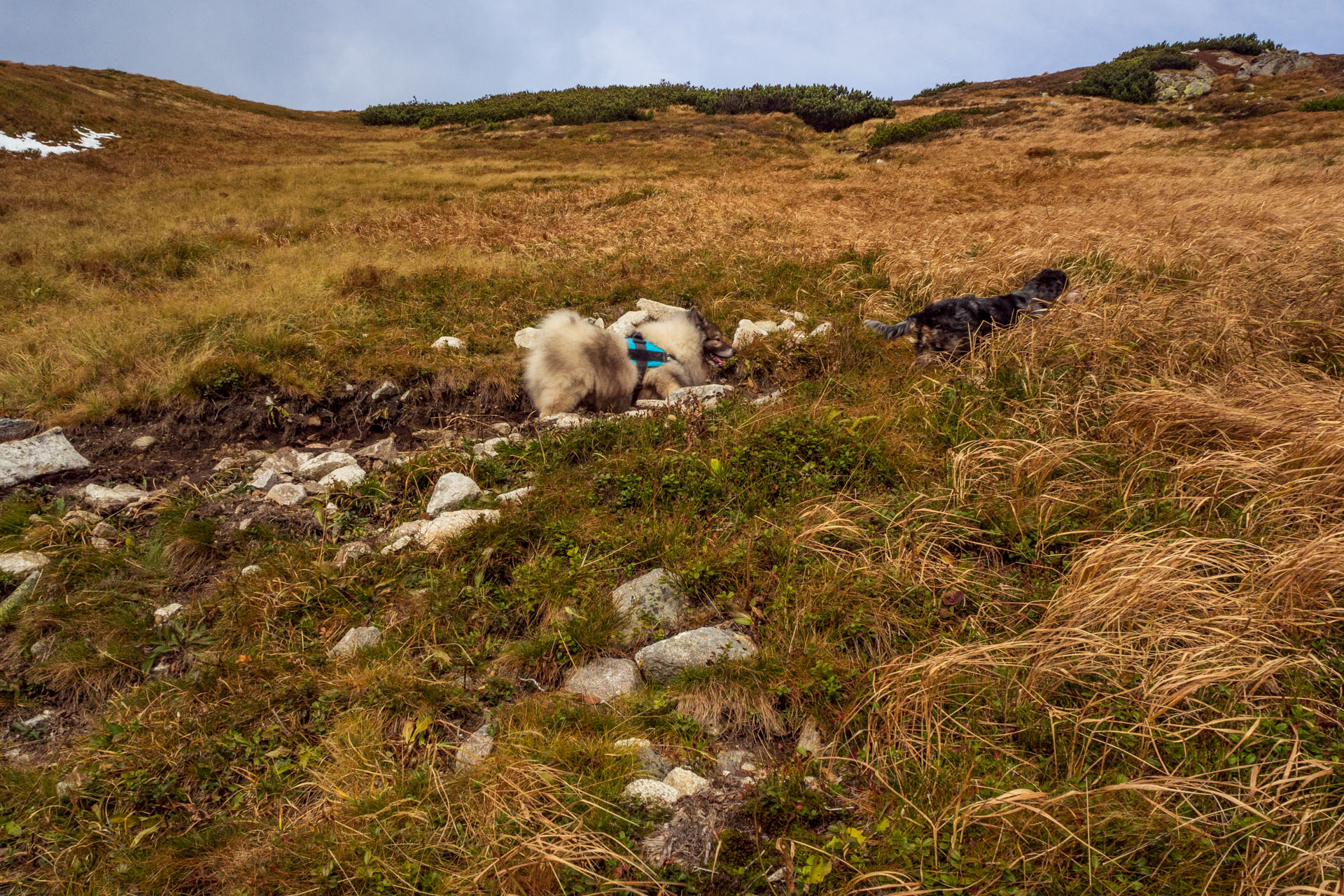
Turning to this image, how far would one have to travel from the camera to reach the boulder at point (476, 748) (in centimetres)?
266

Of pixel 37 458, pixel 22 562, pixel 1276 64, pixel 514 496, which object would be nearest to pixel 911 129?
pixel 1276 64

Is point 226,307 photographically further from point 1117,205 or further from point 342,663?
point 1117,205

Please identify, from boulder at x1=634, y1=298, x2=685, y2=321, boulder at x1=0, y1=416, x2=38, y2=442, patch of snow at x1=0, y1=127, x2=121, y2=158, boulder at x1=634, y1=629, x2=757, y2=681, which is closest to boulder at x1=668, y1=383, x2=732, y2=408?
boulder at x1=634, y1=298, x2=685, y2=321

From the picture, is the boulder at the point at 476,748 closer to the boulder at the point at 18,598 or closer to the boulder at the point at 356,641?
Result: the boulder at the point at 356,641

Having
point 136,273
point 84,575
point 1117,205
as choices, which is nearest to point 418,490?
point 84,575

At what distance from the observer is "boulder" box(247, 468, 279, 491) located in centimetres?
491

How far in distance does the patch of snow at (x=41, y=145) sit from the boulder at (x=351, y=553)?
2818cm

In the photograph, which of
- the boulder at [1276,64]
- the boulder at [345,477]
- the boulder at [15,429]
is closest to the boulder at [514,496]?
the boulder at [345,477]

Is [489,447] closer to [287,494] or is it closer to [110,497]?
[287,494]

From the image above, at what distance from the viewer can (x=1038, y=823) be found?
6.72 feet

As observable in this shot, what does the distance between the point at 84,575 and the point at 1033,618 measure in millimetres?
5816

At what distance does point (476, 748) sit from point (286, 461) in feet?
13.2

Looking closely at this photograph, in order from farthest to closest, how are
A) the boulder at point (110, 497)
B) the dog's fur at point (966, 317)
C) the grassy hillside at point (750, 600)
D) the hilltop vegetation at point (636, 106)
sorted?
1. the hilltop vegetation at point (636, 106)
2. the dog's fur at point (966, 317)
3. the boulder at point (110, 497)
4. the grassy hillside at point (750, 600)

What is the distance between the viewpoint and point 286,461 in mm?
5535
